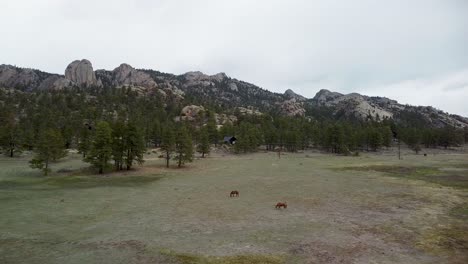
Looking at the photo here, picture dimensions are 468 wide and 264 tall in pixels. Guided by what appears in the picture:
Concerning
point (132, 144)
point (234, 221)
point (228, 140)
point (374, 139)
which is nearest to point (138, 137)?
point (132, 144)

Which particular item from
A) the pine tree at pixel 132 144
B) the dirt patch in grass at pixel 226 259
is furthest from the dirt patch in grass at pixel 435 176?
the pine tree at pixel 132 144

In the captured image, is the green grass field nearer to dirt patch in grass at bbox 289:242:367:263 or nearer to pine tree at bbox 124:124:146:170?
dirt patch in grass at bbox 289:242:367:263

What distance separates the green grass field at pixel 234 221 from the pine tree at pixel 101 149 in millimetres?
9598

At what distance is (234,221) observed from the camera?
3484 centimetres

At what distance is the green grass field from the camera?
82.0 ft

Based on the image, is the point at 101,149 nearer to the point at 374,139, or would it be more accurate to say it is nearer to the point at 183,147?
the point at 183,147

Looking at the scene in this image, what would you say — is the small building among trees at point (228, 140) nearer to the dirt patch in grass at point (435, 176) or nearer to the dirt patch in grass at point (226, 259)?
the dirt patch in grass at point (435, 176)

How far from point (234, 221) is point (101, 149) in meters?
50.1

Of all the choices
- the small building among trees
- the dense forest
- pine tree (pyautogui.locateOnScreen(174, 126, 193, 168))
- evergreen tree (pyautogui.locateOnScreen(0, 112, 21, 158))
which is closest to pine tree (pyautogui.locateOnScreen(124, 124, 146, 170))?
the dense forest

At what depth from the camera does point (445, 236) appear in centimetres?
2848

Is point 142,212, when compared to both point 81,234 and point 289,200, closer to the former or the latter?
point 81,234

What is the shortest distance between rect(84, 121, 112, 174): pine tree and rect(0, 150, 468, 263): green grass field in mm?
9598

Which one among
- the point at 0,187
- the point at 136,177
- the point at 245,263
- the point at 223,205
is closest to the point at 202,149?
the point at 136,177

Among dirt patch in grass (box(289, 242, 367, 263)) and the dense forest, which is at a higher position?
the dense forest
